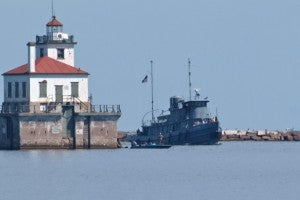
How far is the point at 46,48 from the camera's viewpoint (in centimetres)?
13325

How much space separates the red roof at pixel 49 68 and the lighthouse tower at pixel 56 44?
2716 millimetres

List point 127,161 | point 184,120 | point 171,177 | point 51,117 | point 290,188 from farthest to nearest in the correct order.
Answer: point 184,120 → point 51,117 → point 127,161 → point 171,177 → point 290,188

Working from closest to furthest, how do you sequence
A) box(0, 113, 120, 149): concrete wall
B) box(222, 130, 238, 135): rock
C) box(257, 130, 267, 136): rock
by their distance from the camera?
box(0, 113, 120, 149): concrete wall, box(222, 130, 238, 135): rock, box(257, 130, 267, 136): rock

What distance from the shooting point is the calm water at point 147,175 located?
275 ft

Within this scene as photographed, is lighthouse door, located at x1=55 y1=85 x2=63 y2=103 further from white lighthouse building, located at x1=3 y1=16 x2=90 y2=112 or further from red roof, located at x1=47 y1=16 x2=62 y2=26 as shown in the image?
red roof, located at x1=47 y1=16 x2=62 y2=26

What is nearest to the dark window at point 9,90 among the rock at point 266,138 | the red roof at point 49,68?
the red roof at point 49,68

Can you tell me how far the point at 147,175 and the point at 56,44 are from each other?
123 feet

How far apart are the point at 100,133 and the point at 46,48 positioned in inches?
369

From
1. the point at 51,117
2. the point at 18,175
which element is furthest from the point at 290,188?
the point at 51,117

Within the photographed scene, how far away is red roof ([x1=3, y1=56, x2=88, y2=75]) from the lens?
420 feet

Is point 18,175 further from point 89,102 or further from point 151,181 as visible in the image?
point 89,102

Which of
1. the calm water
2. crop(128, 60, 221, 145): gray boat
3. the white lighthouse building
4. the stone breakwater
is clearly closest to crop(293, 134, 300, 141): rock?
the stone breakwater

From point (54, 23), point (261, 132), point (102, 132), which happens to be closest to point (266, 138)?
point (261, 132)

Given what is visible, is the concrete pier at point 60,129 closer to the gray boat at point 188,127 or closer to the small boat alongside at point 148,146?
the small boat alongside at point 148,146
